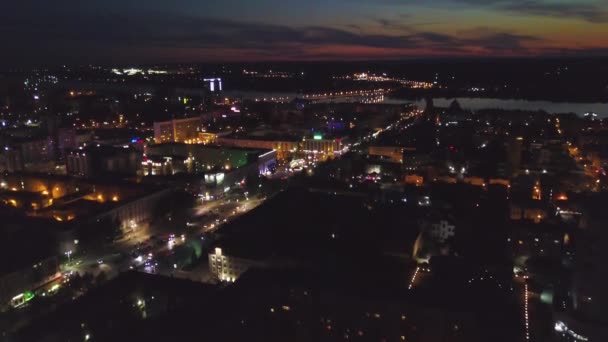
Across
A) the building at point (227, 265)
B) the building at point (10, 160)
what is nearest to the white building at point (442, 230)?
the building at point (227, 265)

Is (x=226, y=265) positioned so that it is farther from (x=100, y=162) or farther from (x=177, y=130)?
(x=177, y=130)

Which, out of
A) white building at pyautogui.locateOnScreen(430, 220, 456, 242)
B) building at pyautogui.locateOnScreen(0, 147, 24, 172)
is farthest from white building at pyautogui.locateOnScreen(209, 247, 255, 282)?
building at pyautogui.locateOnScreen(0, 147, 24, 172)

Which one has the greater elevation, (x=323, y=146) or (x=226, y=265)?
(x=323, y=146)

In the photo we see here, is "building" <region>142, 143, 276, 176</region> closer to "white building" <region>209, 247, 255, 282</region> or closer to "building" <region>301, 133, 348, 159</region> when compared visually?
"building" <region>301, 133, 348, 159</region>

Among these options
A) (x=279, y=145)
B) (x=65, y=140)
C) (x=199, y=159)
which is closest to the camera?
(x=199, y=159)

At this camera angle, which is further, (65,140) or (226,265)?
(65,140)

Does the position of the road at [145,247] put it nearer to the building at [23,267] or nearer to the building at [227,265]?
the building at [23,267]

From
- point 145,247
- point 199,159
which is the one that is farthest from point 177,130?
point 145,247
